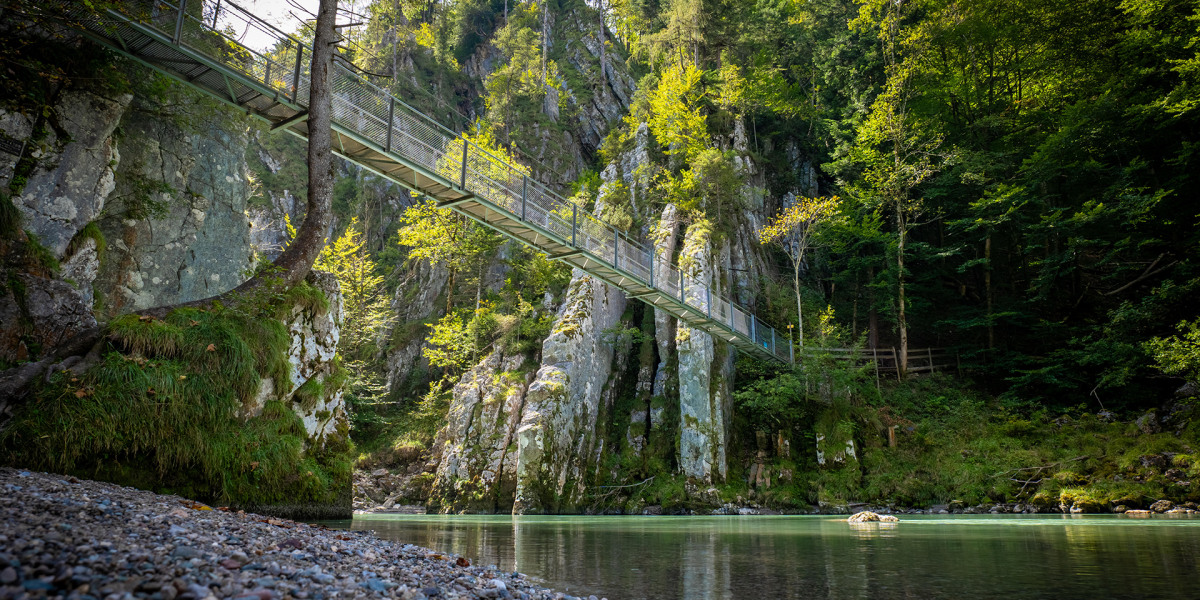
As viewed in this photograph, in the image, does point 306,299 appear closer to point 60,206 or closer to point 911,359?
point 60,206

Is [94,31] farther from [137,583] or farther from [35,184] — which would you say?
[137,583]

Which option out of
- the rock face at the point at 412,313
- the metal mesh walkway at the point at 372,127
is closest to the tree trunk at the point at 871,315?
the metal mesh walkway at the point at 372,127

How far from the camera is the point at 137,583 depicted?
2207 mm

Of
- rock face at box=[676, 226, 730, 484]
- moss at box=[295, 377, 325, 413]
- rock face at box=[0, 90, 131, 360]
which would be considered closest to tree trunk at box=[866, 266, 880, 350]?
rock face at box=[676, 226, 730, 484]

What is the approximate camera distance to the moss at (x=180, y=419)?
19.6 ft

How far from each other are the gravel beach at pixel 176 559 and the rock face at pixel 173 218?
6.46 m

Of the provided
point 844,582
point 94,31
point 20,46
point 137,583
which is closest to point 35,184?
point 20,46

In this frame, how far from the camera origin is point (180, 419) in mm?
6844

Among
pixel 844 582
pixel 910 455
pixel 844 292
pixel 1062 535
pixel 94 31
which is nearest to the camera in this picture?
pixel 844 582

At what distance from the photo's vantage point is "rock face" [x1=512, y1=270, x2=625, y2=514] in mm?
16359

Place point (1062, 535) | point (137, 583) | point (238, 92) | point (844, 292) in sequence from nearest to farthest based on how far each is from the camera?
point (137, 583) < point (1062, 535) < point (238, 92) < point (844, 292)

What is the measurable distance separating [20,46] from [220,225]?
5021 millimetres

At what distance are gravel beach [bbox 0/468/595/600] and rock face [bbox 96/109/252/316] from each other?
21.2 ft

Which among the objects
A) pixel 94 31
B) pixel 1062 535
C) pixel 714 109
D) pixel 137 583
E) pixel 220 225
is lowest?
pixel 1062 535
